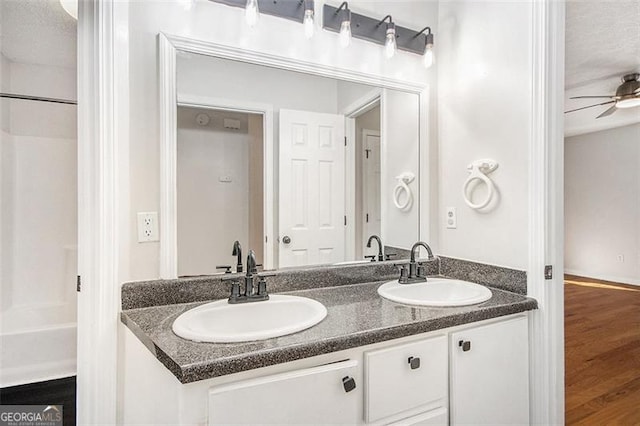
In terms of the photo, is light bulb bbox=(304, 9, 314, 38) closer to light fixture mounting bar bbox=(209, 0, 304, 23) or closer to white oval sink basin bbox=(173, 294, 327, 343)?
light fixture mounting bar bbox=(209, 0, 304, 23)

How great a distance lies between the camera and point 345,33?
1698 millimetres

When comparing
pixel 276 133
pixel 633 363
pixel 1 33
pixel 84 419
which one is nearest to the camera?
pixel 84 419

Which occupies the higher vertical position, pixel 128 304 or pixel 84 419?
pixel 128 304

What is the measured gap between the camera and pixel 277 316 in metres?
1.37

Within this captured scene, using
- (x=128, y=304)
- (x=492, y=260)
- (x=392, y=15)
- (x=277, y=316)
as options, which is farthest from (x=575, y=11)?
(x=128, y=304)

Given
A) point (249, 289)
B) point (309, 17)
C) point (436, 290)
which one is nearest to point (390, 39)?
point (309, 17)

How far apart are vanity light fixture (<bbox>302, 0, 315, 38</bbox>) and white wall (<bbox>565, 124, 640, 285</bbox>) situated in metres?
5.68

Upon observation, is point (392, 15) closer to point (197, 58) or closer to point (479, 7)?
point (479, 7)

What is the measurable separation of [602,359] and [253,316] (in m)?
2.79

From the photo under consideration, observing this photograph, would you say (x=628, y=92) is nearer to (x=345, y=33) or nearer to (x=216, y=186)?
(x=345, y=33)

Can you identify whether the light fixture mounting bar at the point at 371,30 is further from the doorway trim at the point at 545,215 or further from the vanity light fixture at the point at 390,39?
the doorway trim at the point at 545,215

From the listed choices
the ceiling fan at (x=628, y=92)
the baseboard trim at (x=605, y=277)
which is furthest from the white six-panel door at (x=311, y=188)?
the baseboard trim at (x=605, y=277)

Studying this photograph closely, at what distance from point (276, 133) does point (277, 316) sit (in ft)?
2.75

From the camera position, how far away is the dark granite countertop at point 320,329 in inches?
34.6
